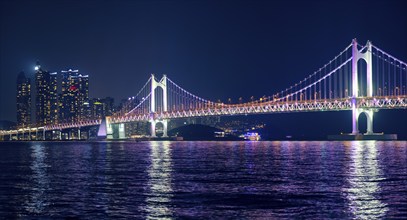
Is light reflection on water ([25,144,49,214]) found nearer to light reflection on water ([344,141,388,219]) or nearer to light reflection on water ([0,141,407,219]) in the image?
light reflection on water ([0,141,407,219])

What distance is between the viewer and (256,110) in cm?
10169

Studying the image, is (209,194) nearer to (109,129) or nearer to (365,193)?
(365,193)

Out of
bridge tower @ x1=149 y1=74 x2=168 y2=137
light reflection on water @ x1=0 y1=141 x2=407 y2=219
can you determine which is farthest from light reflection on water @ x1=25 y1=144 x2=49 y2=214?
bridge tower @ x1=149 y1=74 x2=168 y2=137

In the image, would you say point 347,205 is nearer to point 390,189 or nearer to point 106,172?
point 390,189

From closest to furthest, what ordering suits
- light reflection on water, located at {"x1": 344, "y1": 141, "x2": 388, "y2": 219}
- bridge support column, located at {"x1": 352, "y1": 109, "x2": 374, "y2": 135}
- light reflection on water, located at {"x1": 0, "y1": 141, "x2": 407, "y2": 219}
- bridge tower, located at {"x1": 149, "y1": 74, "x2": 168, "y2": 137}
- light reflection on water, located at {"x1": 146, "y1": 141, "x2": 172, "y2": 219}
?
1. light reflection on water, located at {"x1": 344, "y1": 141, "x2": 388, "y2": 219}
2. light reflection on water, located at {"x1": 0, "y1": 141, "x2": 407, "y2": 219}
3. light reflection on water, located at {"x1": 146, "y1": 141, "x2": 172, "y2": 219}
4. bridge support column, located at {"x1": 352, "y1": 109, "x2": 374, "y2": 135}
5. bridge tower, located at {"x1": 149, "y1": 74, "x2": 168, "y2": 137}

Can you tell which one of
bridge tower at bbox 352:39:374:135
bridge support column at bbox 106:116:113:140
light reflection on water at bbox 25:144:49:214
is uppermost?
bridge tower at bbox 352:39:374:135

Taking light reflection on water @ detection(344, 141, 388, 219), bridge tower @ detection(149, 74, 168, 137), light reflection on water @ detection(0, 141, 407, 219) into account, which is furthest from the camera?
bridge tower @ detection(149, 74, 168, 137)

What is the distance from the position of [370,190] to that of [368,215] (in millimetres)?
5784

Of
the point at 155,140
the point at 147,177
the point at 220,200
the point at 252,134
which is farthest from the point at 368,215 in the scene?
the point at 252,134

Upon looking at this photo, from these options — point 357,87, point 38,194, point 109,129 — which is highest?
point 357,87

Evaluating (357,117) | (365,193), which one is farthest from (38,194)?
(357,117)

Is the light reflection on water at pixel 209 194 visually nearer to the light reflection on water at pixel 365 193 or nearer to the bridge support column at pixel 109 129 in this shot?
the light reflection on water at pixel 365 193

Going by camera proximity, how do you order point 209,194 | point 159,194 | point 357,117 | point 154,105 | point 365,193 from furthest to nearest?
point 154,105, point 357,117, point 159,194, point 209,194, point 365,193

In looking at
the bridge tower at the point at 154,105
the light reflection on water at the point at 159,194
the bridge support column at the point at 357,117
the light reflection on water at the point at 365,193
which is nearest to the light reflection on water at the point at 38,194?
the light reflection on water at the point at 159,194
